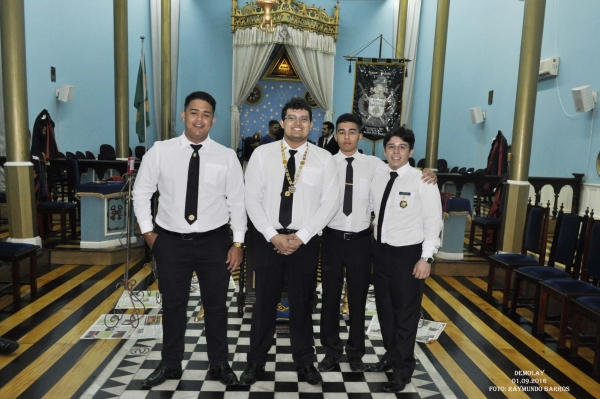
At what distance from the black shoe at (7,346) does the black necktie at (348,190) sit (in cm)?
253

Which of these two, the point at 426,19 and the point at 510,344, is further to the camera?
the point at 426,19

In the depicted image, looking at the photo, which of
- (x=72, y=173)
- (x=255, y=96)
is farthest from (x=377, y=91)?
(x=72, y=173)

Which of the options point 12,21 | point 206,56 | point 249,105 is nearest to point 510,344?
point 12,21

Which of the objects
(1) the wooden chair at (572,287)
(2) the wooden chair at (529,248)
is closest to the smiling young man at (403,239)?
(1) the wooden chair at (572,287)

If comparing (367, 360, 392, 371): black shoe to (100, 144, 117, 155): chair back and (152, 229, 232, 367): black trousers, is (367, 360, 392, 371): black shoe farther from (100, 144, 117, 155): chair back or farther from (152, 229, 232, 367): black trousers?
(100, 144, 117, 155): chair back

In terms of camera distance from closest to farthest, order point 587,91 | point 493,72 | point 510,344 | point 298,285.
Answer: point 298,285
point 510,344
point 587,91
point 493,72

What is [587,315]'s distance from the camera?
3.28 meters

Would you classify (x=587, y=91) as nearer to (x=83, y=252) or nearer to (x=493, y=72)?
(x=493, y=72)

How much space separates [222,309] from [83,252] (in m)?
3.51

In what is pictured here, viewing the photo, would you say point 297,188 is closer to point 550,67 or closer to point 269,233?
point 269,233

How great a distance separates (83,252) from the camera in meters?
5.62

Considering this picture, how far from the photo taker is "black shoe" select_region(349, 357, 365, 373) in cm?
313

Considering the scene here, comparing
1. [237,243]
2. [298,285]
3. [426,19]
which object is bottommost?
[298,285]

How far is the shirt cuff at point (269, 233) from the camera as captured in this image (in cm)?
269
